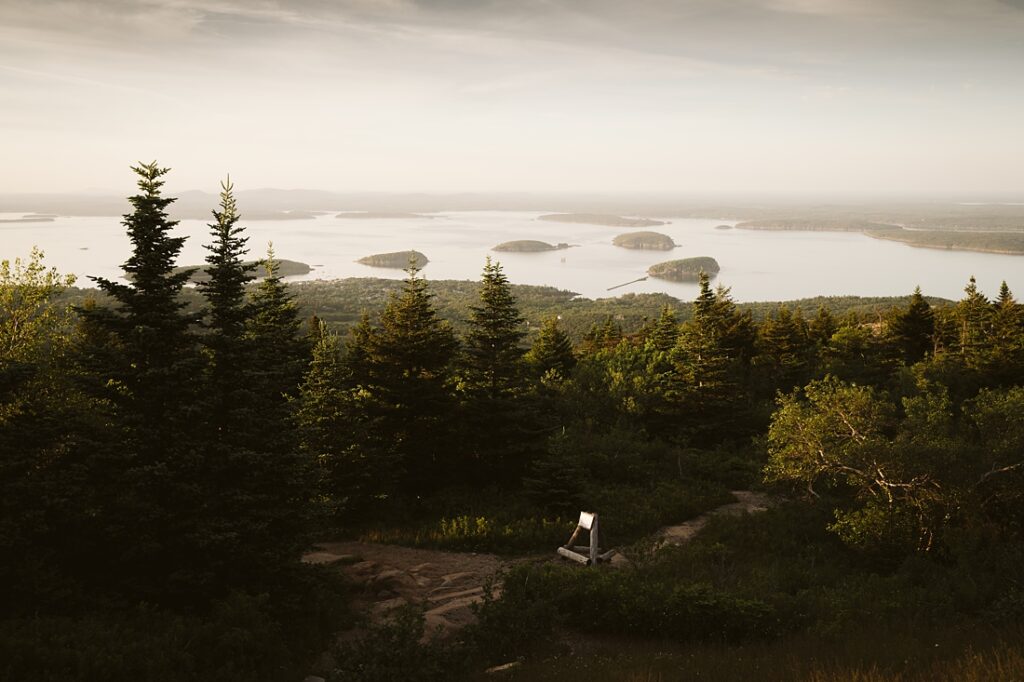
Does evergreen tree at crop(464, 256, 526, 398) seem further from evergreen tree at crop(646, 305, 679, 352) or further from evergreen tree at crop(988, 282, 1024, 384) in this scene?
evergreen tree at crop(988, 282, 1024, 384)

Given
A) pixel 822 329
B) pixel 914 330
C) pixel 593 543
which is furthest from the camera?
pixel 822 329

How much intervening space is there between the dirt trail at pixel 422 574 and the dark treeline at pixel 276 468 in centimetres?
114

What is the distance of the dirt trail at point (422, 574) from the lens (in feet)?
44.2

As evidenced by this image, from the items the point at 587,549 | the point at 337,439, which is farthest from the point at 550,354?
the point at 587,549

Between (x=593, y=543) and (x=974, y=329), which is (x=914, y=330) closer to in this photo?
(x=974, y=329)

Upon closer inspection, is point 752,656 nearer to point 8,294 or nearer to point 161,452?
point 161,452

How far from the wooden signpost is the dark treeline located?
1441 millimetres

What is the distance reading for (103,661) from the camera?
859 centimetres

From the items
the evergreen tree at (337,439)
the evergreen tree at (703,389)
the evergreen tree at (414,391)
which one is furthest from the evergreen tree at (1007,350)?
the evergreen tree at (337,439)

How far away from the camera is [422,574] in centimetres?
1592

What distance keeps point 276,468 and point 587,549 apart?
892 centimetres

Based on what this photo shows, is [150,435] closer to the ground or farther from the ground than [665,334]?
farther from the ground

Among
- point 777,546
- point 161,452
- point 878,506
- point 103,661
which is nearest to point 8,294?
point 161,452

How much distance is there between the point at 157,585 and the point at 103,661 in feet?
10.8
